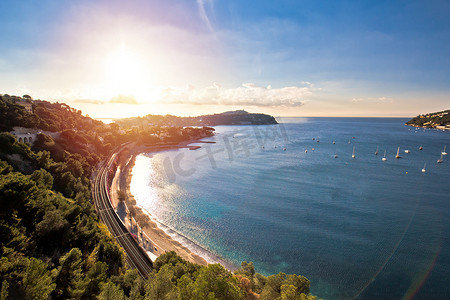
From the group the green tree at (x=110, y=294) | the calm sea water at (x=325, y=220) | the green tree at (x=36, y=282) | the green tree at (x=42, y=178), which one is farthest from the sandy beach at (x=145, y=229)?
the green tree at (x=36, y=282)

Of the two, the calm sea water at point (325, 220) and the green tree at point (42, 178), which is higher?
the green tree at point (42, 178)

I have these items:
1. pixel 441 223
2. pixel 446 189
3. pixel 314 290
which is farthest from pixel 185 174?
pixel 446 189

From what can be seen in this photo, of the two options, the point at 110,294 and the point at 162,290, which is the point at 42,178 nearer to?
the point at 110,294

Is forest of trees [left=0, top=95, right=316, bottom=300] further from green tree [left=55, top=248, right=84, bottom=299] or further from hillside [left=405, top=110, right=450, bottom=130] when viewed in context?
hillside [left=405, top=110, right=450, bottom=130]

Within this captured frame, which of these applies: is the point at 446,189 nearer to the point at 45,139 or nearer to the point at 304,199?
the point at 304,199

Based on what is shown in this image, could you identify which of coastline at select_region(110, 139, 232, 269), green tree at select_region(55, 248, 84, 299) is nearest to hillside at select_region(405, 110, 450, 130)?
coastline at select_region(110, 139, 232, 269)

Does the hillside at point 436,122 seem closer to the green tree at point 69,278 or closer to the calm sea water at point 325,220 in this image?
the calm sea water at point 325,220
